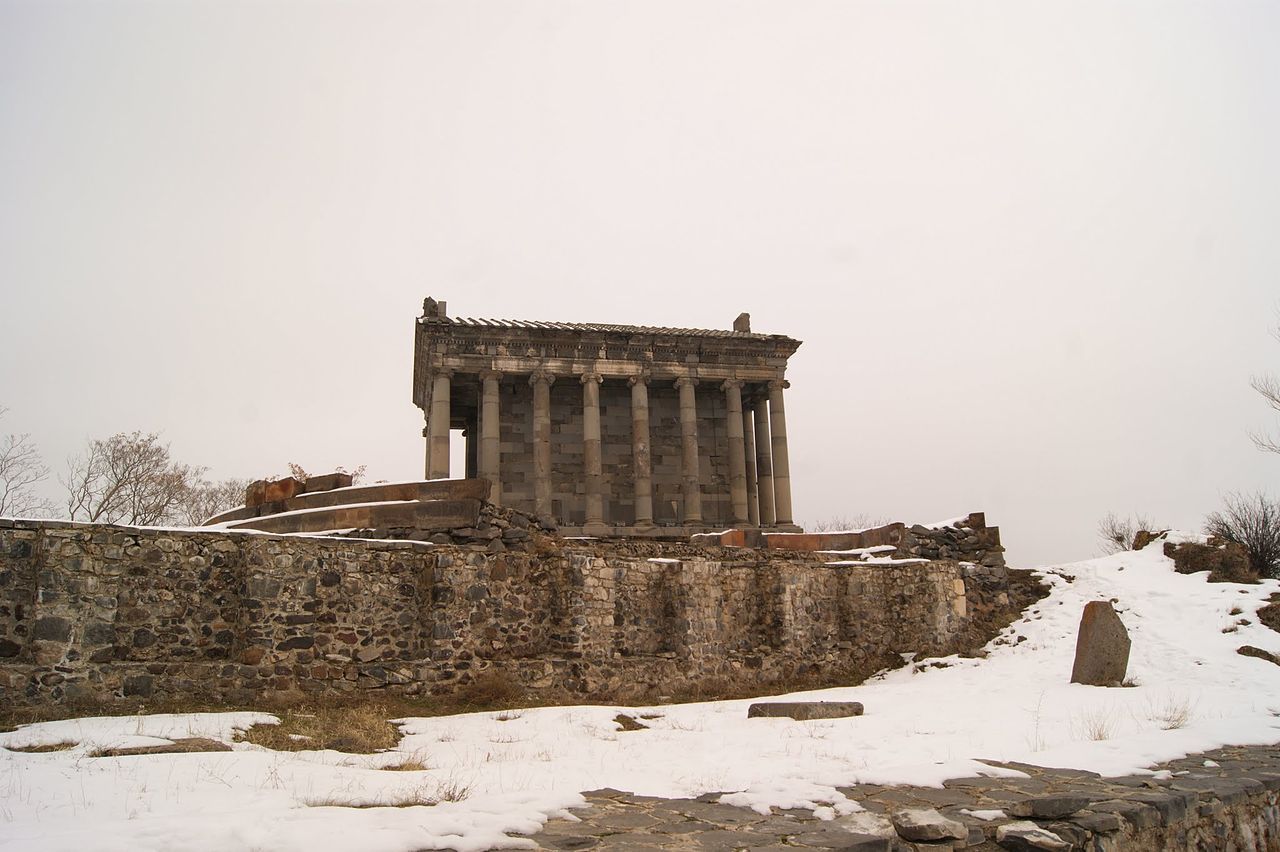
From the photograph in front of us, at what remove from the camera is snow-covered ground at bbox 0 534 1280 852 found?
17.8 ft

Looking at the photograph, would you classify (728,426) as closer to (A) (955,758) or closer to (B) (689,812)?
(A) (955,758)

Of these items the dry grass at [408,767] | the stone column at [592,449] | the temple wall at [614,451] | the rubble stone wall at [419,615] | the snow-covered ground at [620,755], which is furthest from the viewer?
the temple wall at [614,451]

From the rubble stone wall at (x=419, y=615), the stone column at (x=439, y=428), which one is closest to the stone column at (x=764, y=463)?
the stone column at (x=439, y=428)

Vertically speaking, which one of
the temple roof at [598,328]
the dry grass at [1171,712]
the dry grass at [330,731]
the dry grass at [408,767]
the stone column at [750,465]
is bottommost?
the dry grass at [408,767]

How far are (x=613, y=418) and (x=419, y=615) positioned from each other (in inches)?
790

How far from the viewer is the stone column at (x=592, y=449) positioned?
29172 mm

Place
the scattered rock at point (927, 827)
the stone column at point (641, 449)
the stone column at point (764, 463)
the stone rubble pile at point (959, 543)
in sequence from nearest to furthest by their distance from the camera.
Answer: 1. the scattered rock at point (927, 827)
2. the stone rubble pile at point (959, 543)
3. the stone column at point (641, 449)
4. the stone column at point (764, 463)

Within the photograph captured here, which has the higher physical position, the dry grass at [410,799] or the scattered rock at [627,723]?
the dry grass at [410,799]

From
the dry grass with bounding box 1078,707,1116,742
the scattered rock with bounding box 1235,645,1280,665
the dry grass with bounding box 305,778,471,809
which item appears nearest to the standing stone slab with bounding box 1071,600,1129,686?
the dry grass with bounding box 1078,707,1116,742

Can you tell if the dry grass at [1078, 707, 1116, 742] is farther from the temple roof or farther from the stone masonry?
the temple roof

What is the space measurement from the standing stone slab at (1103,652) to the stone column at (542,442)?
1857 centimetres

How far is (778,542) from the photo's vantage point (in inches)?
724

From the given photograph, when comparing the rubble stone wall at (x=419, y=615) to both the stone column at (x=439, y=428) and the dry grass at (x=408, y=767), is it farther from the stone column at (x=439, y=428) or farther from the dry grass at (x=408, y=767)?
the stone column at (x=439, y=428)

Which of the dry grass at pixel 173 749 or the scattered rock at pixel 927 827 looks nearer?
the scattered rock at pixel 927 827
